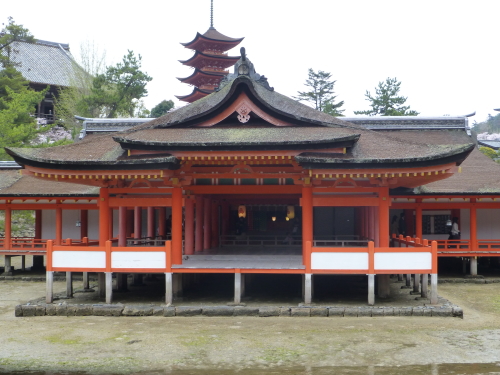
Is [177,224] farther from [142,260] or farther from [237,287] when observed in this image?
[237,287]

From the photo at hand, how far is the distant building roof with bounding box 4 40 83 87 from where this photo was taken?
5703cm

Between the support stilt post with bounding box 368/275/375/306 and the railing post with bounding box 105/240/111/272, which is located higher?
the railing post with bounding box 105/240/111/272

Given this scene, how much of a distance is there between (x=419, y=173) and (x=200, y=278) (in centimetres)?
1053

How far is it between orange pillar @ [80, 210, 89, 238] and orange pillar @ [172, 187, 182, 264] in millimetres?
11241

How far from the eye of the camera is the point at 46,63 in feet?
198

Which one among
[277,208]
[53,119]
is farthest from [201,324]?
[53,119]

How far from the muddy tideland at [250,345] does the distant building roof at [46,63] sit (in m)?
43.6

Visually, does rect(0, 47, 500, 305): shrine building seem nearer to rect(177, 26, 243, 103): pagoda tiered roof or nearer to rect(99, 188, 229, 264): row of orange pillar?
rect(99, 188, 229, 264): row of orange pillar

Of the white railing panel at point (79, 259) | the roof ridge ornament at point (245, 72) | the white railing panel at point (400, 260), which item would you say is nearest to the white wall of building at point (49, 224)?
the white railing panel at point (79, 259)

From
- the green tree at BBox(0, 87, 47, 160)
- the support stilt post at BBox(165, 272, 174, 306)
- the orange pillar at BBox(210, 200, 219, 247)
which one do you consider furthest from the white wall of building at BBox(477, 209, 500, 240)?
the green tree at BBox(0, 87, 47, 160)

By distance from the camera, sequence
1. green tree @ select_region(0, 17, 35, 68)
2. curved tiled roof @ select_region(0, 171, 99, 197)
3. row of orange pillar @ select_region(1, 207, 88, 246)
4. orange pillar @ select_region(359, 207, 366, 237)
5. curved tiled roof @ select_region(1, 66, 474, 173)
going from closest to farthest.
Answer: curved tiled roof @ select_region(1, 66, 474, 173), orange pillar @ select_region(359, 207, 366, 237), curved tiled roof @ select_region(0, 171, 99, 197), row of orange pillar @ select_region(1, 207, 88, 246), green tree @ select_region(0, 17, 35, 68)

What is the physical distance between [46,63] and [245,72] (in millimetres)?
45356

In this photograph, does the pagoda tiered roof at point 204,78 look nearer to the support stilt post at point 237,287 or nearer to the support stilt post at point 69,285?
the support stilt post at point 69,285

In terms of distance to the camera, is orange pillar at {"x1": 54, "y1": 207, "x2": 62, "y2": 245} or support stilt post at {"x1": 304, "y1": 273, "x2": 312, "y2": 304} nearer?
support stilt post at {"x1": 304, "y1": 273, "x2": 312, "y2": 304}
